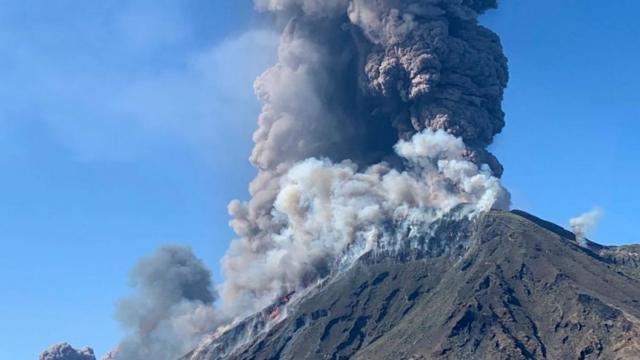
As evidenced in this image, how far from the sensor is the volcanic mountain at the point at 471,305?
405 feet

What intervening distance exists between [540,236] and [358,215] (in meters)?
27.2

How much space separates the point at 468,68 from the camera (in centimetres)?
15338

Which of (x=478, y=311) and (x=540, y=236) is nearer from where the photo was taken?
(x=478, y=311)

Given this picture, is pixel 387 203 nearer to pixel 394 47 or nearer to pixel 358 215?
pixel 358 215

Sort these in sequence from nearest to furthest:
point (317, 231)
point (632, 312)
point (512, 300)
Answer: point (632, 312) < point (512, 300) < point (317, 231)

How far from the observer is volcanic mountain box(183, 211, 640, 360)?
12338 cm

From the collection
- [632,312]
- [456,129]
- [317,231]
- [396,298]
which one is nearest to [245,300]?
[317,231]

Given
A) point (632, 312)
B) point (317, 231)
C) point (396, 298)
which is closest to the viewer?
point (632, 312)

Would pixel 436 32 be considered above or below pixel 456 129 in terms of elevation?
above

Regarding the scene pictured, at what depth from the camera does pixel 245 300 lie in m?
160

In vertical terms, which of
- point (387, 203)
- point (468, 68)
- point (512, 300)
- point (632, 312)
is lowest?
point (632, 312)

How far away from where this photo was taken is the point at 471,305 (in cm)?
13188

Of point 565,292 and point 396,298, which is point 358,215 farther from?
point 565,292

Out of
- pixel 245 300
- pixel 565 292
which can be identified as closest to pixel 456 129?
pixel 565 292
